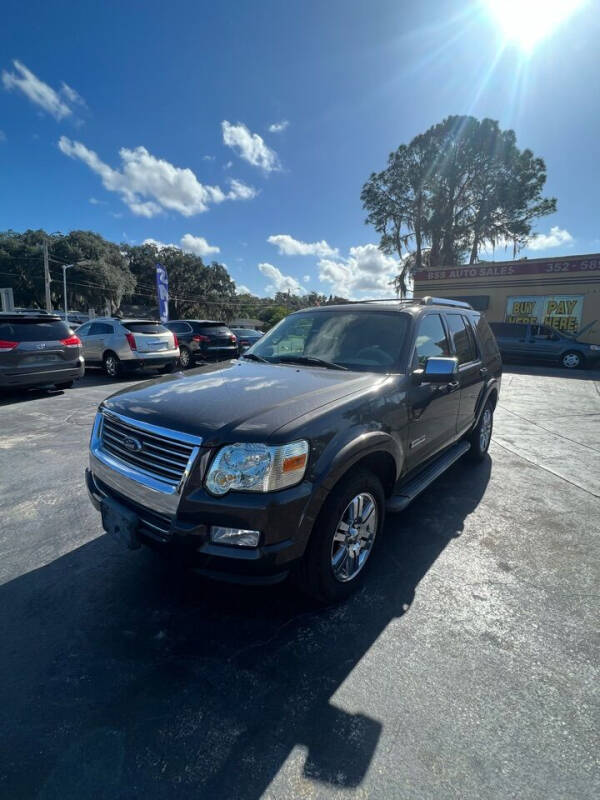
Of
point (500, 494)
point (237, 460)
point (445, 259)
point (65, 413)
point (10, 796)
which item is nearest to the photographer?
point (10, 796)

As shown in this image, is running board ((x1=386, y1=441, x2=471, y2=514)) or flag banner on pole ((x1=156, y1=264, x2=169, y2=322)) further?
flag banner on pole ((x1=156, y1=264, x2=169, y2=322))

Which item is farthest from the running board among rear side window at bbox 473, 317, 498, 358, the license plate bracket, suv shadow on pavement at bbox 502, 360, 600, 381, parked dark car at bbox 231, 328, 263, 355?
parked dark car at bbox 231, 328, 263, 355

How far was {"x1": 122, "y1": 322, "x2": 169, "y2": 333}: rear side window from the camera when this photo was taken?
10367 millimetres

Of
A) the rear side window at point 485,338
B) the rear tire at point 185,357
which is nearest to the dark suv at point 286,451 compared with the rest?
the rear side window at point 485,338

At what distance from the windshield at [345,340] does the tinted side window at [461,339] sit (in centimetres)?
102

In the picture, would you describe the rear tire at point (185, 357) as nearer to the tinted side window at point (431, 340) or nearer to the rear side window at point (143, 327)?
the rear side window at point (143, 327)

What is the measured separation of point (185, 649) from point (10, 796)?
80 centimetres

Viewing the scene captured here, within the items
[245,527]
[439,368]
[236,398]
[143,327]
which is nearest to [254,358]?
[236,398]

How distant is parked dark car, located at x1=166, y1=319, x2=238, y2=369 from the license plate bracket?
11.1 meters

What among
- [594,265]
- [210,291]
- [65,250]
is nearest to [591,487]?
[594,265]

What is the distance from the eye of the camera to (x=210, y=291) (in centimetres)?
6053

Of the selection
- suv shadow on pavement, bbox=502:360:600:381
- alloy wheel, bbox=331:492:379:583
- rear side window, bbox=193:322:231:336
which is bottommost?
suv shadow on pavement, bbox=502:360:600:381

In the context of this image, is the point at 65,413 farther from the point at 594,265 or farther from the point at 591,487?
the point at 594,265

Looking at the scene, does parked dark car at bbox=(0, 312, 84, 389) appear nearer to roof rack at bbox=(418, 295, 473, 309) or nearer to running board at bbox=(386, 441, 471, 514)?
roof rack at bbox=(418, 295, 473, 309)
